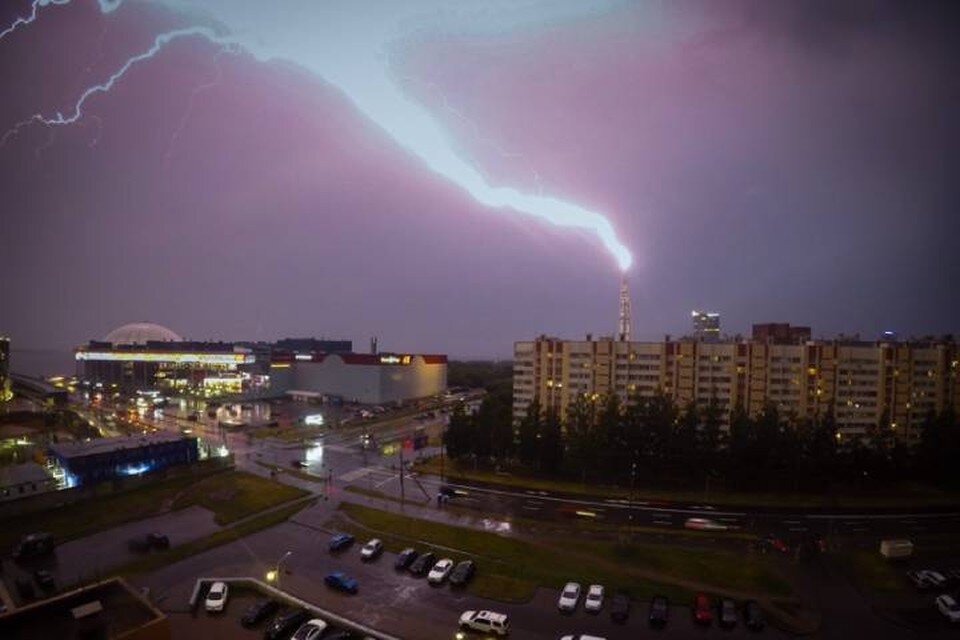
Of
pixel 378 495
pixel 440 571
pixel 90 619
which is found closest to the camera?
pixel 90 619

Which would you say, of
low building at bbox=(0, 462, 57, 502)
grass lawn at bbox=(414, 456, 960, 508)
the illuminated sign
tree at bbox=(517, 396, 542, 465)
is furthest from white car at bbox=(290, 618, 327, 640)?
the illuminated sign

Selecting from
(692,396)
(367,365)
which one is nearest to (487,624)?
(692,396)

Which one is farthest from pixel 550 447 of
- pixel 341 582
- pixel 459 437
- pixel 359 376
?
pixel 359 376

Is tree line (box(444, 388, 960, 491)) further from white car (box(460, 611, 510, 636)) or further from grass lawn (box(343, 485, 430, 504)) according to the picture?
white car (box(460, 611, 510, 636))

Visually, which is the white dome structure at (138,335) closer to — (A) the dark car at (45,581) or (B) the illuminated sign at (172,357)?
(B) the illuminated sign at (172,357)

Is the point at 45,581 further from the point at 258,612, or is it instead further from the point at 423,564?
the point at 423,564

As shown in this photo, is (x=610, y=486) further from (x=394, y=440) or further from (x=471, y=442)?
(x=394, y=440)

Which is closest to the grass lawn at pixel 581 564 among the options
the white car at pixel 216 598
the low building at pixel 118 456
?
the white car at pixel 216 598
